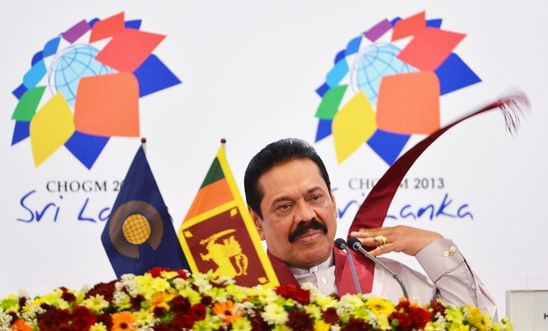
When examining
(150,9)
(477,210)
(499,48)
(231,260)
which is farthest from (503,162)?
(231,260)

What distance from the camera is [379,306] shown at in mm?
1806

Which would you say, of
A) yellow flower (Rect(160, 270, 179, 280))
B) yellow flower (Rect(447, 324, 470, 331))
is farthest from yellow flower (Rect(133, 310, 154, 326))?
yellow flower (Rect(447, 324, 470, 331))

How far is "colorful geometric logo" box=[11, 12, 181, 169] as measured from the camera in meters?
3.91

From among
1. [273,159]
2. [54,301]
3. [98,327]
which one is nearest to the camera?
[98,327]

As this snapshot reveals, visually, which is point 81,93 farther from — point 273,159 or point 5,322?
point 5,322

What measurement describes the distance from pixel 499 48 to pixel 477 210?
706 millimetres

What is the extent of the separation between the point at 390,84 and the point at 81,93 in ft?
4.27

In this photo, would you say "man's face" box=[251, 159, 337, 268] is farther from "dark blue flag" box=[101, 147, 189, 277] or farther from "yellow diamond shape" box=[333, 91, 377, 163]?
"yellow diamond shape" box=[333, 91, 377, 163]

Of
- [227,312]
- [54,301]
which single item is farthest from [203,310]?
[54,301]

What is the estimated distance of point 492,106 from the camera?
8.27 ft

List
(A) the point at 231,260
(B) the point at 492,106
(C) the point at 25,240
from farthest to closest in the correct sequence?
(C) the point at 25,240, (B) the point at 492,106, (A) the point at 231,260

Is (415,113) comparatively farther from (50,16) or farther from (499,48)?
(50,16)

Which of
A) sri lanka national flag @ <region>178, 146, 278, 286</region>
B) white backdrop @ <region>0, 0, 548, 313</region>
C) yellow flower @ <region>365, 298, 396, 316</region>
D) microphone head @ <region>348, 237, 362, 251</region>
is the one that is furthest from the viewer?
white backdrop @ <region>0, 0, 548, 313</region>

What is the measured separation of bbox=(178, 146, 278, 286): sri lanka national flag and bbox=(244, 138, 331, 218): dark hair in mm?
404
